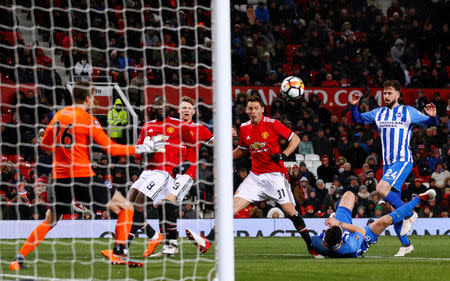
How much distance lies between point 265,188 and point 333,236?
6.27 feet

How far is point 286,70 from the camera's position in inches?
837

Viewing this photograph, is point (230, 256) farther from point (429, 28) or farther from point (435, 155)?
point (429, 28)

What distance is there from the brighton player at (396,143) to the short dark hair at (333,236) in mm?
1881

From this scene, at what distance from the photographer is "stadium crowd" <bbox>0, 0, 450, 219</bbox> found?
15.0 m

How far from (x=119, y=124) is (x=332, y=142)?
22.0ft

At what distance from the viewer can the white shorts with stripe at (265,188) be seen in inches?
408

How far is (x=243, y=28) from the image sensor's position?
2147 centimetres

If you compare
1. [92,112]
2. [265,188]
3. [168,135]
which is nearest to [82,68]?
[92,112]

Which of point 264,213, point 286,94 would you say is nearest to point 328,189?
point 264,213

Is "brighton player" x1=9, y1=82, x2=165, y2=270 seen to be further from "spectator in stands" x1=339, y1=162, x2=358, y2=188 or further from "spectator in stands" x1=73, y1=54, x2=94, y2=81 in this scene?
"spectator in stands" x1=339, y1=162, x2=358, y2=188

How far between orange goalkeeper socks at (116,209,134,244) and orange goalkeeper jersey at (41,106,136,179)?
23.5 inches

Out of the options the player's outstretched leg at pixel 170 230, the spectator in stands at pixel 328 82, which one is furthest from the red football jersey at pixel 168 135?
the spectator in stands at pixel 328 82

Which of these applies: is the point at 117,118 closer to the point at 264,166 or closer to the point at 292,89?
the point at 292,89

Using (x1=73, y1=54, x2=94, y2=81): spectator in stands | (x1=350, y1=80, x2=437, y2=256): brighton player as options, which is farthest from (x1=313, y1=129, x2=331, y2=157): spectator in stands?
(x1=350, y1=80, x2=437, y2=256): brighton player
